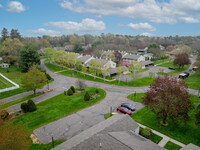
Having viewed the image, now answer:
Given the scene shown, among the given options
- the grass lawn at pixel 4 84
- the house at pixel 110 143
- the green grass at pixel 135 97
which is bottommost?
the green grass at pixel 135 97

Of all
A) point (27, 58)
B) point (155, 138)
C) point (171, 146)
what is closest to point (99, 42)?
point (27, 58)

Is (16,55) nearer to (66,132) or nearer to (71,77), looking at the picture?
(71,77)

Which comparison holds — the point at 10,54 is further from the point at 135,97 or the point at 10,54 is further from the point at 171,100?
the point at 171,100

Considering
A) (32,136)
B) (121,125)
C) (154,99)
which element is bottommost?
(32,136)

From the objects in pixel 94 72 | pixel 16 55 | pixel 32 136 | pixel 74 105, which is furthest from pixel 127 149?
pixel 16 55

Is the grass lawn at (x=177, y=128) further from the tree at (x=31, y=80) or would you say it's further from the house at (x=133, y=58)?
the house at (x=133, y=58)

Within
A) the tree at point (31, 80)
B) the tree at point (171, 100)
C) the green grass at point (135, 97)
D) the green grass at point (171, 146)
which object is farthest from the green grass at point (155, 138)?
the tree at point (31, 80)
